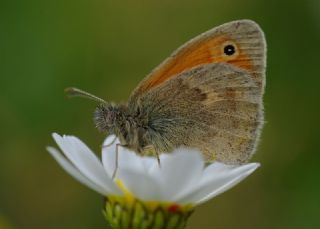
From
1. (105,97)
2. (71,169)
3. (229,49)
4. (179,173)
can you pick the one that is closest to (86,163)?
(71,169)

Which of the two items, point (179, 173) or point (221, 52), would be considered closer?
point (179, 173)

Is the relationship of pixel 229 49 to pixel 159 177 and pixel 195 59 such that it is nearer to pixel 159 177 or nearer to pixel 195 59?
pixel 195 59

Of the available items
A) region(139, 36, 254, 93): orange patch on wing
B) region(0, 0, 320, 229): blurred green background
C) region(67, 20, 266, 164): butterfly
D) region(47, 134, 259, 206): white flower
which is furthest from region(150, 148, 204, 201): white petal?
region(0, 0, 320, 229): blurred green background

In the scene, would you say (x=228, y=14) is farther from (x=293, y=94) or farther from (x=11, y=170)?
(x=11, y=170)

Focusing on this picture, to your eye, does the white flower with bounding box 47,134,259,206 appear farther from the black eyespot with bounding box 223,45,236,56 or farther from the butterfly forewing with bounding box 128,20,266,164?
the black eyespot with bounding box 223,45,236,56

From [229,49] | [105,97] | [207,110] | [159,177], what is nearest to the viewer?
[159,177]
